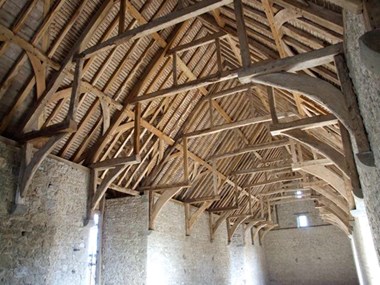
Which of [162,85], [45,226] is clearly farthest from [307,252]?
[45,226]

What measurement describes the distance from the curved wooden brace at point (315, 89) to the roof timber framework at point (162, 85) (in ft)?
0.04

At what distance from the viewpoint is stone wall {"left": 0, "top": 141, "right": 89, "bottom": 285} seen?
4.79 meters

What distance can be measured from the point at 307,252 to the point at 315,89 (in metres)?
16.0

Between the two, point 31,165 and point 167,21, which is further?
point 31,165

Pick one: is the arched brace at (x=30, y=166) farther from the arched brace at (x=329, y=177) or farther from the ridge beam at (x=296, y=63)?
the arched brace at (x=329, y=177)

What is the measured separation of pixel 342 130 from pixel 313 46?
4.03 ft

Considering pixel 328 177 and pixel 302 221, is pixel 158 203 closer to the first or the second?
pixel 328 177

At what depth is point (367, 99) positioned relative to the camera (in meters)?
2.50

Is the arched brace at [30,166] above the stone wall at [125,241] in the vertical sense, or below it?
above

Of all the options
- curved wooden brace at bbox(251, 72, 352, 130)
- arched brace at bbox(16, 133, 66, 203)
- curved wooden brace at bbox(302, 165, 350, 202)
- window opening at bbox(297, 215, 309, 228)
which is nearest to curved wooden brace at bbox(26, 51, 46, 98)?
arched brace at bbox(16, 133, 66, 203)

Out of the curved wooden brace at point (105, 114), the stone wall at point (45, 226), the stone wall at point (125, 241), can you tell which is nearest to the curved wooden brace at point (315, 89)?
the curved wooden brace at point (105, 114)

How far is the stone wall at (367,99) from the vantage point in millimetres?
2275

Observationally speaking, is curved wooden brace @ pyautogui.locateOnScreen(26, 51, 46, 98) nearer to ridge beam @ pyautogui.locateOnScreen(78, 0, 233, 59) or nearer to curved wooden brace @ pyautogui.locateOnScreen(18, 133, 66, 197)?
ridge beam @ pyautogui.locateOnScreen(78, 0, 233, 59)

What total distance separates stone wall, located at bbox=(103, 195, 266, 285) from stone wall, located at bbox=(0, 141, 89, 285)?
1.55 m
